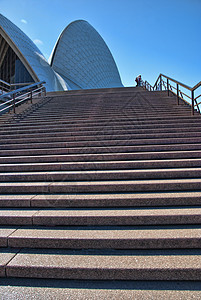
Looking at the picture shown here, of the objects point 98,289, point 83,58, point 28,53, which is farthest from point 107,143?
point 83,58

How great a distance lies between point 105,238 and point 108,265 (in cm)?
23

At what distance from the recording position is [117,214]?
2000 millimetres

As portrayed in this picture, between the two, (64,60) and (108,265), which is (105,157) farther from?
(64,60)

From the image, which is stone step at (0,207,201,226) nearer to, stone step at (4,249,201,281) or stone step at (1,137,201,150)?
stone step at (4,249,201,281)

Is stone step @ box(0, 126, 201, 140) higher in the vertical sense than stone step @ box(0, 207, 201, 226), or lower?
higher

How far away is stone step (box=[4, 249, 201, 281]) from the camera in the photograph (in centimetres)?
150

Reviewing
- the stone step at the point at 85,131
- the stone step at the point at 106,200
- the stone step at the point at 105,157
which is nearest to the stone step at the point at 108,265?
the stone step at the point at 106,200

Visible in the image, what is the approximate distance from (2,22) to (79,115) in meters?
16.4

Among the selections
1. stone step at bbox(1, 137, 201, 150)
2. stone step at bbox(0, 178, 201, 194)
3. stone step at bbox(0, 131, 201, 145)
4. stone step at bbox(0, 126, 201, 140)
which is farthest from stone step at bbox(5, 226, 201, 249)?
stone step at bbox(0, 126, 201, 140)

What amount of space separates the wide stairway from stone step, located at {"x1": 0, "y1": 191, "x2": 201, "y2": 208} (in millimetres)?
10

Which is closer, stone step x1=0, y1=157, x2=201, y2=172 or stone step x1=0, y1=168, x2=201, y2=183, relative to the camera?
stone step x1=0, y1=168, x2=201, y2=183

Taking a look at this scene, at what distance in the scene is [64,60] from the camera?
2388 cm

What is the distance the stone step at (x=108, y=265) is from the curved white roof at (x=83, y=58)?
22.1 meters

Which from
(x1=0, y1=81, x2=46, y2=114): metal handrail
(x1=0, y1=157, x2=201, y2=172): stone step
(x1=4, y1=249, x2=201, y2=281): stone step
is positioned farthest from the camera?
(x1=0, y1=81, x2=46, y2=114): metal handrail
